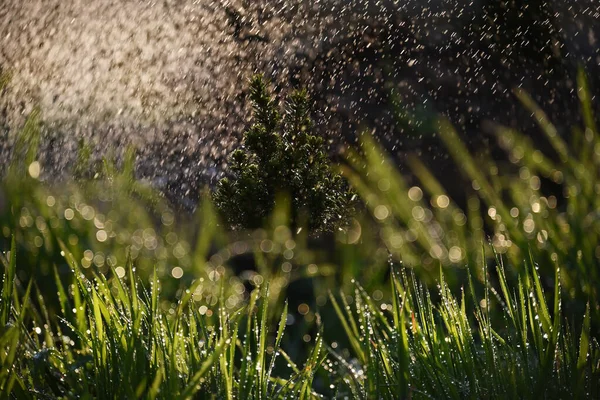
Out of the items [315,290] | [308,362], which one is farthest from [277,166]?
[315,290]

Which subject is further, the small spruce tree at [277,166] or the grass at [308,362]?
the small spruce tree at [277,166]

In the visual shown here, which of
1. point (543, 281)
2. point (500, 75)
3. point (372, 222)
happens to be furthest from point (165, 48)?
point (543, 281)

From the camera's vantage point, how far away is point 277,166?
136 cm

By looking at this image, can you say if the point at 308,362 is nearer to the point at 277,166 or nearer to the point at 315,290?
the point at 277,166

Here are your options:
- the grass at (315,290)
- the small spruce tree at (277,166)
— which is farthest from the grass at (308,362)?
the small spruce tree at (277,166)

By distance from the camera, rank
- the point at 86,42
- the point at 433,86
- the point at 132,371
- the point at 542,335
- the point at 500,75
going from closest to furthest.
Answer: the point at 132,371 → the point at 542,335 → the point at 86,42 → the point at 433,86 → the point at 500,75

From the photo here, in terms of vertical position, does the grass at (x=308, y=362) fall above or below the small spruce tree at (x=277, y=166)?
below

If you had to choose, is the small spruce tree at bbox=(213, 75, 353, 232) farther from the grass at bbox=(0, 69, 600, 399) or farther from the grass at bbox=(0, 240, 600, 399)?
the grass at bbox=(0, 240, 600, 399)

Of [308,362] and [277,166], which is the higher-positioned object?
[277,166]

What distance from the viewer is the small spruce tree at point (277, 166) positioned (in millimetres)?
1348

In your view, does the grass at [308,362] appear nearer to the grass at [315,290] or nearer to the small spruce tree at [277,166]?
the grass at [315,290]

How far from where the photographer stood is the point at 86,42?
57.5 inches

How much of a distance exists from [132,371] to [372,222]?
3.37 ft

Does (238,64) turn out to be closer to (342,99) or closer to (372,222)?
(342,99)
